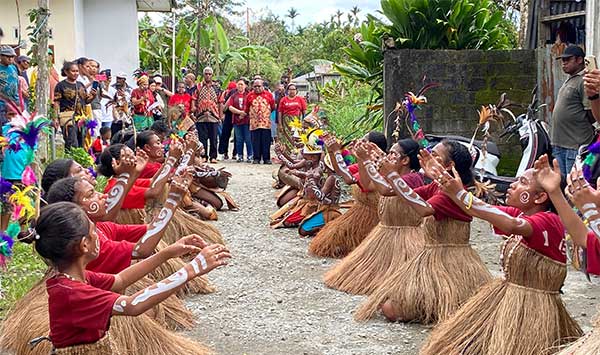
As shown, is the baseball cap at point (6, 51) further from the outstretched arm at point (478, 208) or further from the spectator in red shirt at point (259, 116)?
the spectator in red shirt at point (259, 116)

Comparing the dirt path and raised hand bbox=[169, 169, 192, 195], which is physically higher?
raised hand bbox=[169, 169, 192, 195]

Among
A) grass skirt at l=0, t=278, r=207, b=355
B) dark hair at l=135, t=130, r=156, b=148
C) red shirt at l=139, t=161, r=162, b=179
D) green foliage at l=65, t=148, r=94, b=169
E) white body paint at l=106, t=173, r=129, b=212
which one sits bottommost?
grass skirt at l=0, t=278, r=207, b=355

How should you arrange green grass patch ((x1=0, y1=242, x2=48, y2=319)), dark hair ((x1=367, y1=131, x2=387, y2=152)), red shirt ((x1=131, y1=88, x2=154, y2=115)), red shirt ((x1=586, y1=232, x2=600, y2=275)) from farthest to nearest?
red shirt ((x1=131, y1=88, x2=154, y2=115))
dark hair ((x1=367, y1=131, x2=387, y2=152))
green grass patch ((x1=0, y1=242, x2=48, y2=319))
red shirt ((x1=586, y1=232, x2=600, y2=275))

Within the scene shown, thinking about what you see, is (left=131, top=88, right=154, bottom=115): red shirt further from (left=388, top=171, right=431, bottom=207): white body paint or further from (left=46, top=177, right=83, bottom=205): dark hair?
(left=46, top=177, right=83, bottom=205): dark hair

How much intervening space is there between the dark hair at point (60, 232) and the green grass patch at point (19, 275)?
2.04 metres

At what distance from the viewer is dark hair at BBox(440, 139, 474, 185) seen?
→ 490 cm

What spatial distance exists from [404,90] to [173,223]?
458 centimetres

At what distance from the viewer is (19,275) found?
225 inches

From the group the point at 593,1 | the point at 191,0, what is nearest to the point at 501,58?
the point at 593,1

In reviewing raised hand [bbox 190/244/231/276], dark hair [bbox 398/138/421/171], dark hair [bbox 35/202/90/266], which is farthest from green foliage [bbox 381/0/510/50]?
dark hair [bbox 35/202/90/266]

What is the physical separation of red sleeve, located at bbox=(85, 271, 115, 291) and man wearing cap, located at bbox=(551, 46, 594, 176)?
452 centimetres

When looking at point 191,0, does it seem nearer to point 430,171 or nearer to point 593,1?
point 593,1

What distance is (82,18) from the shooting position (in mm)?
14602

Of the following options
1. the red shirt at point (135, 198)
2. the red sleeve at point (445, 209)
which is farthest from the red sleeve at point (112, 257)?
the red sleeve at point (445, 209)
